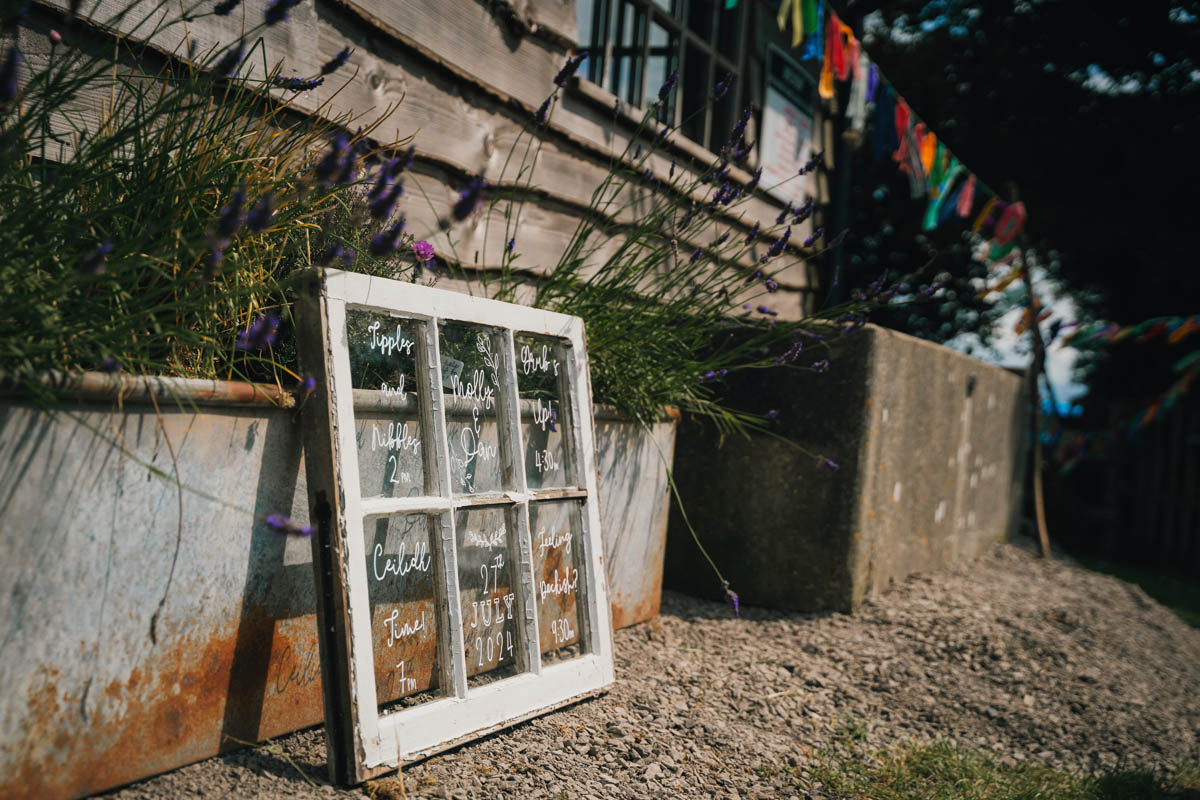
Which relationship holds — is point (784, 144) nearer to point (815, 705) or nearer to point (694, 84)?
point (694, 84)

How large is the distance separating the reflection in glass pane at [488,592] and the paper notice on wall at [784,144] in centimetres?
252

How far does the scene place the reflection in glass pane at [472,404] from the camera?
174 cm

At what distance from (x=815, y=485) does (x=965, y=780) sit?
3.70ft

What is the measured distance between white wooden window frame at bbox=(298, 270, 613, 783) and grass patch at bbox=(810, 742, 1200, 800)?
56 cm

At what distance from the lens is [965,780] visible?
6.20ft

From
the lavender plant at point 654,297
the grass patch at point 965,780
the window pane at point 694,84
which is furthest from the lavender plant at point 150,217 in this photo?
the window pane at point 694,84

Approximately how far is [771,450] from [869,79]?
2.32m

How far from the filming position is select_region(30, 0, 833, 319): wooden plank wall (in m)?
1.98

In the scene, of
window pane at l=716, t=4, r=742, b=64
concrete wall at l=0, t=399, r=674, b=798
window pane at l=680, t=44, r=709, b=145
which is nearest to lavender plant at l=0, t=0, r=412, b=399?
concrete wall at l=0, t=399, r=674, b=798

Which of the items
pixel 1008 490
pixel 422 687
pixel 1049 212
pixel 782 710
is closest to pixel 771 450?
Result: pixel 782 710

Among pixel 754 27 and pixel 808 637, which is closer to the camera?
pixel 808 637

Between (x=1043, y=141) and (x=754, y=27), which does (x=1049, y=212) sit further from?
(x=754, y=27)

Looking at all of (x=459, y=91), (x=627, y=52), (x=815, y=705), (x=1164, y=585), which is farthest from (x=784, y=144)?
(x=1164, y=585)

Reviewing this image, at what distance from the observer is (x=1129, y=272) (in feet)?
30.7
